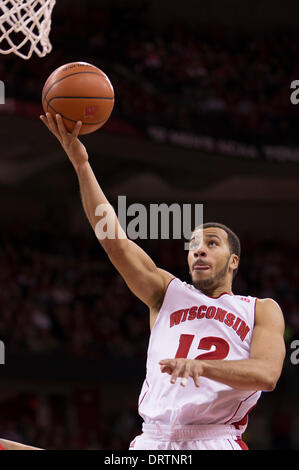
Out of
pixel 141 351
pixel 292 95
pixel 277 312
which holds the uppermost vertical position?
pixel 292 95

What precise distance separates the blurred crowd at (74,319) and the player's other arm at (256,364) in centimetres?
648

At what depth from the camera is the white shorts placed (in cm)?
334

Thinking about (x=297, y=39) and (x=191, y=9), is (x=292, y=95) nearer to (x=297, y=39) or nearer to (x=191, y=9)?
(x=297, y=39)

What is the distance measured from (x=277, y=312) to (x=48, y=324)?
23.0 ft

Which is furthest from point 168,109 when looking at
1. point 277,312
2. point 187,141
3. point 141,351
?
point 277,312

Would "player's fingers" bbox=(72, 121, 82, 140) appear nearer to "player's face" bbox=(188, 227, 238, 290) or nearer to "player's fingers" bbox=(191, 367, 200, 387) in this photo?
"player's face" bbox=(188, 227, 238, 290)

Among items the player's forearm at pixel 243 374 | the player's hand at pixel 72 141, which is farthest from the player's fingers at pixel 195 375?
the player's hand at pixel 72 141

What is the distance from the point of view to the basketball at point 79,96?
11.8 feet

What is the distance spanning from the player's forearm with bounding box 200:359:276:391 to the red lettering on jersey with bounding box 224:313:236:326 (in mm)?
423

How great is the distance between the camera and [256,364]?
309 centimetres

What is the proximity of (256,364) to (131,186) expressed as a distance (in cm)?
1139

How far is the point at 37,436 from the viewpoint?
9320 millimetres

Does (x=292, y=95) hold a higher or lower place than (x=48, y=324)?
higher
